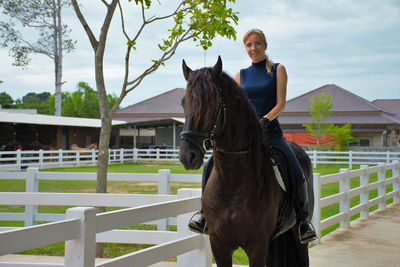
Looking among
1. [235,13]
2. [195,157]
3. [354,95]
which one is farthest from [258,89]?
[354,95]

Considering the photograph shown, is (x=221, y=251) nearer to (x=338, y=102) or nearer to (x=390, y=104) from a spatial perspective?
(x=338, y=102)

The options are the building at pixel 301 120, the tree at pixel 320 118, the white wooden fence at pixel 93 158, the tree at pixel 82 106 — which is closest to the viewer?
the white wooden fence at pixel 93 158

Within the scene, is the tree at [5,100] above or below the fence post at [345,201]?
above

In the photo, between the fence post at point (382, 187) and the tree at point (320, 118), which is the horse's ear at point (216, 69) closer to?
the fence post at point (382, 187)

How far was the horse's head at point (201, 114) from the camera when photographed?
2.60 m

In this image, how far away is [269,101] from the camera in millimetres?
3828

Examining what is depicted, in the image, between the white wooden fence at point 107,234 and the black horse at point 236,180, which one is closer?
the white wooden fence at point 107,234

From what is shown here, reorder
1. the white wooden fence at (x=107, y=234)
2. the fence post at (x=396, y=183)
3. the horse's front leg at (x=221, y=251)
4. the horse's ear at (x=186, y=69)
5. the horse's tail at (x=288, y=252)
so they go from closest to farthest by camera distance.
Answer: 1. the white wooden fence at (x=107, y=234)
2. the horse's ear at (x=186, y=69)
3. the horse's front leg at (x=221, y=251)
4. the horse's tail at (x=288, y=252)
5. the fence post at (x=396, y=183)

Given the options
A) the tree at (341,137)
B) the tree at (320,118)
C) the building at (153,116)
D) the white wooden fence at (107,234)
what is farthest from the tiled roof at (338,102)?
the white wooden fence at (107,234)

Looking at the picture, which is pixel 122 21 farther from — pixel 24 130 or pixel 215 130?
pixel 24 130

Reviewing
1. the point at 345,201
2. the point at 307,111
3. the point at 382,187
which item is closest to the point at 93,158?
the point at 382,187

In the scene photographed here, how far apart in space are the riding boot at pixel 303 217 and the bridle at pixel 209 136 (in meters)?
0.80

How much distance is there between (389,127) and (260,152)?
38.4m

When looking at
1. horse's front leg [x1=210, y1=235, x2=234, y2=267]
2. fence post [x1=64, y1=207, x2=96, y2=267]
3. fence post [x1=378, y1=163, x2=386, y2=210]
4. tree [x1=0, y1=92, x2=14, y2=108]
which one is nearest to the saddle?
horse's front leg [x1=210, y1=235, x2=234, y2=267]
